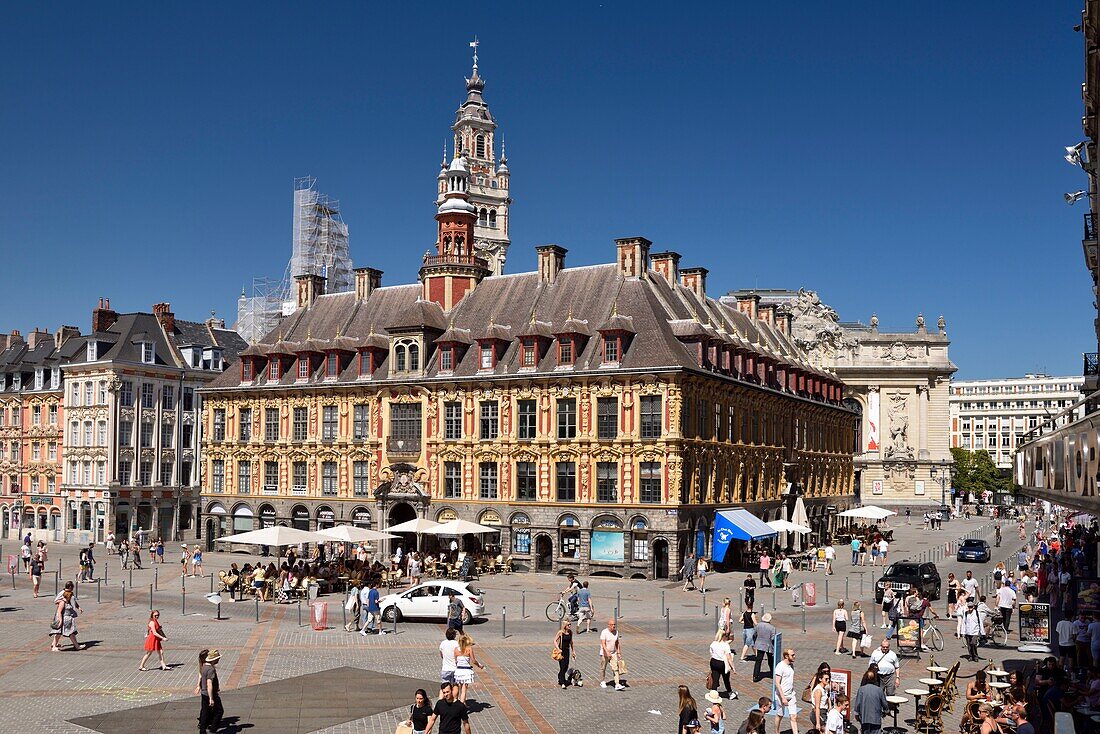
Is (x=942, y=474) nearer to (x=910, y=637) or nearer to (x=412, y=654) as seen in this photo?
(x=910, y=637)

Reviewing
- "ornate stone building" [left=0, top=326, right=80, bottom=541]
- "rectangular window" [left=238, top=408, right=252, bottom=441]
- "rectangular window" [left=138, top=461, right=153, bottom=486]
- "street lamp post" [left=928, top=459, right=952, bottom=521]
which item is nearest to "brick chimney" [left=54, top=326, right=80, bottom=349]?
"ornate stone building" [left=0, top=326, right=80, bottom=541]

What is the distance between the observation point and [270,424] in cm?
6331

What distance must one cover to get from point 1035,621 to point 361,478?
120 feet

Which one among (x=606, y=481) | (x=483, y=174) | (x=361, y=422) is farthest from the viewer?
(x=483, y=174)

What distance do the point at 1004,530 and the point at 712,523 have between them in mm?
43021

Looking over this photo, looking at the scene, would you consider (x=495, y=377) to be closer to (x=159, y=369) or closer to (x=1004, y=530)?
(x=159, y=369)

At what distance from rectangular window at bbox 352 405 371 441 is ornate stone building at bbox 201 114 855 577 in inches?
3.4

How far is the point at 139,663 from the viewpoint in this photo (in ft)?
90.3

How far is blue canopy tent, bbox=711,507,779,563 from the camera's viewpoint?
167 feet

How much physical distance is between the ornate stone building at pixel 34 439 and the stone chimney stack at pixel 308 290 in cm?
1798

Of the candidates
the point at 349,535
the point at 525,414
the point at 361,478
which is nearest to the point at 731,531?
the point at 525,414

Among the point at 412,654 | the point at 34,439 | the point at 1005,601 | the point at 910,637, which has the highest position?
the point at 34,439

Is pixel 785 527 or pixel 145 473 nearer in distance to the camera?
pixel 785 527

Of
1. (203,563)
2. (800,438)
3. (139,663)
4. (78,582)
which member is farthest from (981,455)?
(139,663)
